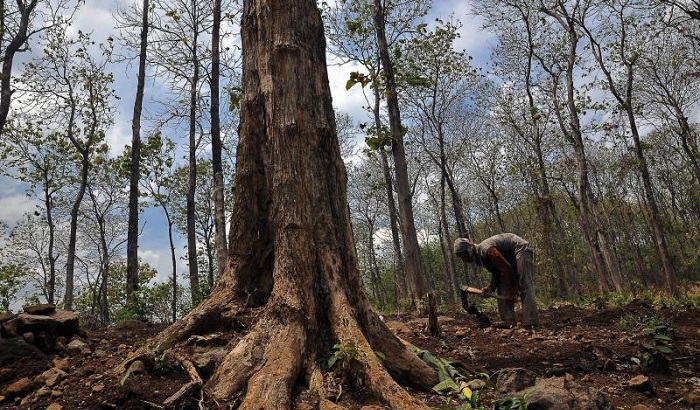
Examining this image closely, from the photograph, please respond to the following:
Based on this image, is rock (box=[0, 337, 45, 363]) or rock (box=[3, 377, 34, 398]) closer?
rock (box=[3, 377, 34, 398])

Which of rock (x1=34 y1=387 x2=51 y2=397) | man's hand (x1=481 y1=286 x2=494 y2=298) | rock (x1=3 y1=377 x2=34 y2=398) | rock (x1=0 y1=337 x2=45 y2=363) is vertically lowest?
rock (x1=34 y1=387 x2=51 y2=397)

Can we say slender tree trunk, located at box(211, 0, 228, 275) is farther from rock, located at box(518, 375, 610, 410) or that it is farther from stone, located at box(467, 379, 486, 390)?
rock, located at box(518, 375, 610, 410)

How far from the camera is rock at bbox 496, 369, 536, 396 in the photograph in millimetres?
2740

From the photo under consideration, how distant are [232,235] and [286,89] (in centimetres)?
140

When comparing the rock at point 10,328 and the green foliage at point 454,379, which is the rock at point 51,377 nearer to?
the rock at point 10,328

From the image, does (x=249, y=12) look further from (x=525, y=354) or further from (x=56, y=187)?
(x=56, y=187)

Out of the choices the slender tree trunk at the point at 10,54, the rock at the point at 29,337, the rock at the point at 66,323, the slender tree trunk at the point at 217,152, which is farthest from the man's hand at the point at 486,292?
the slender tree trunk at the point at 10,54

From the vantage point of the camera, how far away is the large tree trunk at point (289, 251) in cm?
292

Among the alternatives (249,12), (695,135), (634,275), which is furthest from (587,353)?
(634,275)

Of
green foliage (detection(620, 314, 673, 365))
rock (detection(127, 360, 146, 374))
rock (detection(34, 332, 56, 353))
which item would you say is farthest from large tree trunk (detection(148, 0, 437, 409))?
green foliage (detection(620, 314, 673, 365))

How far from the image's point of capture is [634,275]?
4375 centimetres

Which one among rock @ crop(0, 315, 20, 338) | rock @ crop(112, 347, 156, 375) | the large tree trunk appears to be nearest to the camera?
the large tree trunk

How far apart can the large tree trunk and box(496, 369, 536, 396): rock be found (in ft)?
1.86

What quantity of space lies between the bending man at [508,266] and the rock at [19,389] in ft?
17.2
